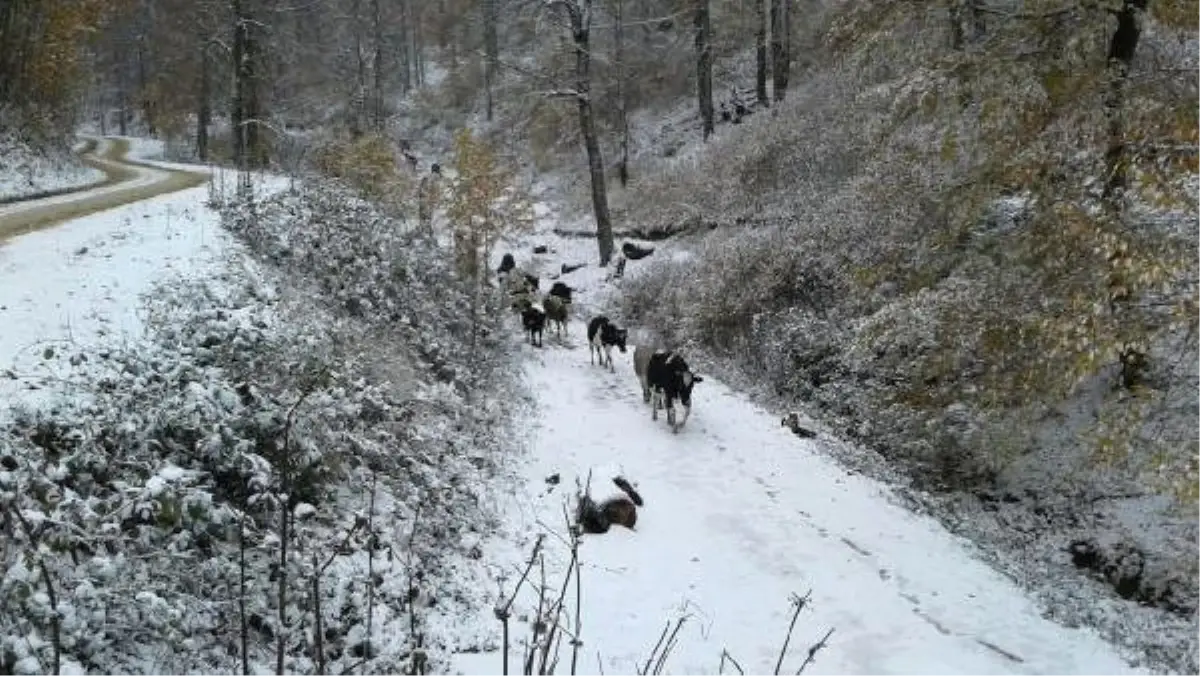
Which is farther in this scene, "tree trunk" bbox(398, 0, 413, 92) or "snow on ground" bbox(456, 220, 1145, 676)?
"tree trunk" bbox(398, 0, 413, 92)

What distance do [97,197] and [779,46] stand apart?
22282 millimetres

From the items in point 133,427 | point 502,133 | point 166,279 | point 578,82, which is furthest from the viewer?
point 502,133

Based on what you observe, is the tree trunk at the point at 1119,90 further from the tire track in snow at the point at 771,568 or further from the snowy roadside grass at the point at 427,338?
the snowy roadside grass at the point at 427,338

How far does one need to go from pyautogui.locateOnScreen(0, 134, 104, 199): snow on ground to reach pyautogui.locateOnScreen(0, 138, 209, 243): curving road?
2.20ft

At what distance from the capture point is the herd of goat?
13422 millimetres

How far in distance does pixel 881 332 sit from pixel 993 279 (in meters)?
1.44

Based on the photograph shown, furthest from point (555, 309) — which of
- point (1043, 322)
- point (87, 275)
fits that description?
point (1043, 322)

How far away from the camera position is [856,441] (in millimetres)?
14086

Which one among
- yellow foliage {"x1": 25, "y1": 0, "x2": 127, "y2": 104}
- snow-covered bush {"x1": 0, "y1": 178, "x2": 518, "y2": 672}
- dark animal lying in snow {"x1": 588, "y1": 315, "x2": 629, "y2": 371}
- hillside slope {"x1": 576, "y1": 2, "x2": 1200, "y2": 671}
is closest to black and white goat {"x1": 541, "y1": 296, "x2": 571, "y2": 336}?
dark animal lying in snow {"x1": 588, "y1": 315, "x2": 629, "y2": 371}

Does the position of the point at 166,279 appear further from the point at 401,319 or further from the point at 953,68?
the point at 953,68

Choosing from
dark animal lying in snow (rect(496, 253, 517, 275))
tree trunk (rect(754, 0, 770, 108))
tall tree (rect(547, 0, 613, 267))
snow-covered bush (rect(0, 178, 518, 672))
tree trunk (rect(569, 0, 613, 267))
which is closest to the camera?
snow-covered bush (rect(0, 178, 518, 672))

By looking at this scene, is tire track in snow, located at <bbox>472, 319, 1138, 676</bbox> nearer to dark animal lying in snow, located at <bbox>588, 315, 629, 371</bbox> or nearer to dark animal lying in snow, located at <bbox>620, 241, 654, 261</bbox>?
dark animal lying in snow, located at <bbox>588, 315, 629, 371</bbox>

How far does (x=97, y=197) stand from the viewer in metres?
18.0

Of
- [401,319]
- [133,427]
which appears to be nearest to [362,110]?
[401,319]
